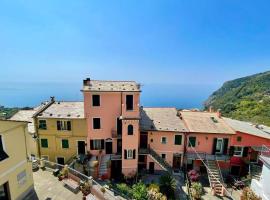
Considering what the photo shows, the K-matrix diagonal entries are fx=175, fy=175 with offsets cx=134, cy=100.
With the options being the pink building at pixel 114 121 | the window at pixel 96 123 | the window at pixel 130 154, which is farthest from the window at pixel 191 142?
the window at pixel 96 123

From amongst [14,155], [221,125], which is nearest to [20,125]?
[14,155]

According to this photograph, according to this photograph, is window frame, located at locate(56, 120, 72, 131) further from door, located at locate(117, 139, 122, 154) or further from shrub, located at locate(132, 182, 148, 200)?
shrub, located at locate(132, 182, 148, 200)

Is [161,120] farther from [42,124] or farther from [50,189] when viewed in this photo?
[42,124]

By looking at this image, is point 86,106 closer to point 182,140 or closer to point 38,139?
point 38,139

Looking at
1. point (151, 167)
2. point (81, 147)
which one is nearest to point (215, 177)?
point (151, 167)

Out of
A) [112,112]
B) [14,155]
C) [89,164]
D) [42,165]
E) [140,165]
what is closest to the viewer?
[14,155]

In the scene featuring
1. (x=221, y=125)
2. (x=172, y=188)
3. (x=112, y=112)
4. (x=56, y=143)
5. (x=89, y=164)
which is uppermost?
(x=112, y=112)
